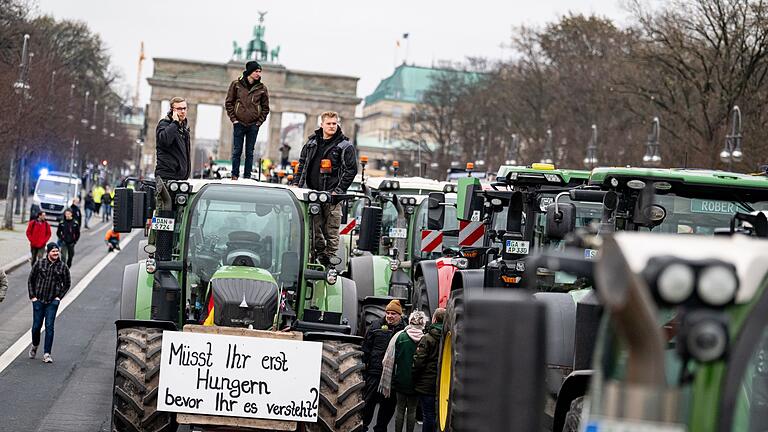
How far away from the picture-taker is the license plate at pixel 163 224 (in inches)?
A: 531

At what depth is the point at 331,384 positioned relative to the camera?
1134 cm

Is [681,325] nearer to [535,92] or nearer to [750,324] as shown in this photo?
[750,324]

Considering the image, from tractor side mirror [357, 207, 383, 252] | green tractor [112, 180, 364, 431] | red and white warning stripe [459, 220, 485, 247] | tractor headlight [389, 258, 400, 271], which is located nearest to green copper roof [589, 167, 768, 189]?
green tractor [112, 180, 364, 431]

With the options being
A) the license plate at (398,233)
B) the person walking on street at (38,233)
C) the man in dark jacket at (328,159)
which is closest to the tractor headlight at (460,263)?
the man in dark jacket at (328,159)

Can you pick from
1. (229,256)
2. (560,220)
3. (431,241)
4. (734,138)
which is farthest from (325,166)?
(734,138)

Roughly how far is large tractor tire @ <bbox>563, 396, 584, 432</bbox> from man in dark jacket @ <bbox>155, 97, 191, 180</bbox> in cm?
732

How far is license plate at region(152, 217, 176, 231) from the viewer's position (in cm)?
1348

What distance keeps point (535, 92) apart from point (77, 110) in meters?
24.0

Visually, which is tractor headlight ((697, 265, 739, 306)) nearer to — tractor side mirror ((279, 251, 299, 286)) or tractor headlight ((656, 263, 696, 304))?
tractor headlight ((656, 263, 696, 304))

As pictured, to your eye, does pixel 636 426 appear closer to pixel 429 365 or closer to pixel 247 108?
pixel 429 365

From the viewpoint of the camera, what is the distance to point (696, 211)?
11508 mm

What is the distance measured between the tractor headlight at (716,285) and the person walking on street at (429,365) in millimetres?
9498

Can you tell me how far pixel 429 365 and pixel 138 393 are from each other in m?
3.33

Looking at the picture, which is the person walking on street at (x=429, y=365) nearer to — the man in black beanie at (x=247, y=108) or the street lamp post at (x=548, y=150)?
the man in black beanie at (x=247, y=108)
